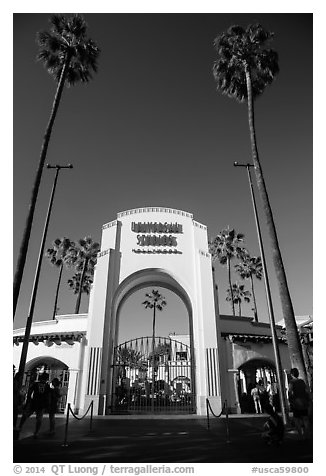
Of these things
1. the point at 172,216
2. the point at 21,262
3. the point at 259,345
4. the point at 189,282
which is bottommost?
the point at 259,345

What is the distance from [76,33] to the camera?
49.4 feet

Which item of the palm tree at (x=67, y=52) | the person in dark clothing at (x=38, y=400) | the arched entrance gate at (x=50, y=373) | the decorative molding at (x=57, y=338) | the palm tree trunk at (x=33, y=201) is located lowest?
the person in dark clothing at (x=38, y=400)

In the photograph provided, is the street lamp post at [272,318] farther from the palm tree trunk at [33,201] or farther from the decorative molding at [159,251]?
the palm tree trunk at [33,201]

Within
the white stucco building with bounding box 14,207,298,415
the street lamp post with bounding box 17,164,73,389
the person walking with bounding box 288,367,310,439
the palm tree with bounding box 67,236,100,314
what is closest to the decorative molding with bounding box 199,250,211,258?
the white stucco building with bounding box 14,207,298,415

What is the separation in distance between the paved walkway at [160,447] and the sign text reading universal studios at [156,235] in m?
9.47

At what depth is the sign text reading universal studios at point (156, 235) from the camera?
17.5 metres

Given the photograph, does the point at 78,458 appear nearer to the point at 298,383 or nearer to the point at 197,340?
the point at 298,383

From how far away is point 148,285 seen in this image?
1906 centimetres

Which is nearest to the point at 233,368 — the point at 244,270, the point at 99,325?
the point at 99,325

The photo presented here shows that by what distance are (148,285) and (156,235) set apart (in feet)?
11.6

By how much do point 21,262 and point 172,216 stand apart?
10296mm

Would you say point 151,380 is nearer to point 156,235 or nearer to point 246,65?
point 156,235

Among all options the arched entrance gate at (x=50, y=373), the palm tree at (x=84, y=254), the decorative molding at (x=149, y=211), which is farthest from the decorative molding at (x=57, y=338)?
the palm tree at (x=84, y=254)

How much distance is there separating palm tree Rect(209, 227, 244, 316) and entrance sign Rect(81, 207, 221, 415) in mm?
17489
